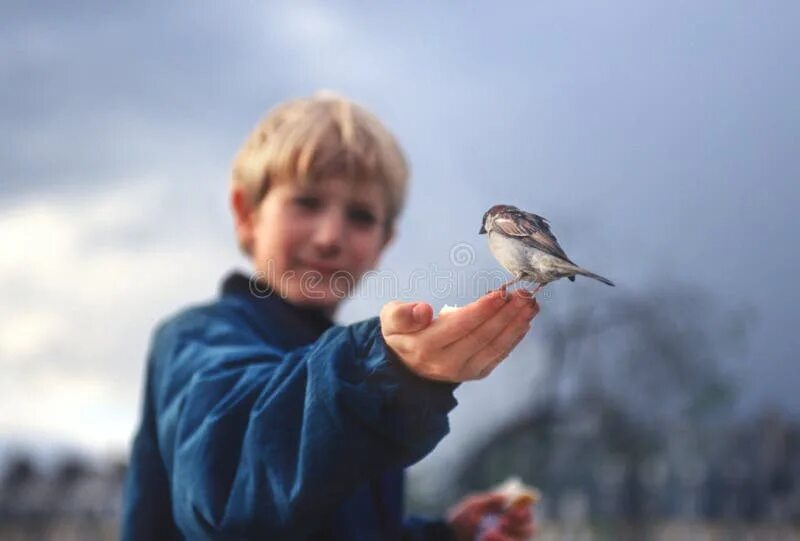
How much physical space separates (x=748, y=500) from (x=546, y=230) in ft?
23.6

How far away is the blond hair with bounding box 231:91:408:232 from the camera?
2.55ft

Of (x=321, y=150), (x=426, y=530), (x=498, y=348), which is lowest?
(x=426, y=530)

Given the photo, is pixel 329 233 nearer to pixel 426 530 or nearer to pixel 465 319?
pixel 465 319

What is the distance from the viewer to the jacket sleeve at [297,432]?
20.5 inches

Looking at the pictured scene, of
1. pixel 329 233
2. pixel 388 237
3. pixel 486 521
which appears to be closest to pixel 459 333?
pixel 329 233

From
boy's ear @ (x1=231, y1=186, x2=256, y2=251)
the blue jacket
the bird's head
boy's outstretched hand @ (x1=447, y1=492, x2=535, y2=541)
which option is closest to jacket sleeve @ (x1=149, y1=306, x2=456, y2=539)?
the blue jacket

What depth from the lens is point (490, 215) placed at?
0.44m

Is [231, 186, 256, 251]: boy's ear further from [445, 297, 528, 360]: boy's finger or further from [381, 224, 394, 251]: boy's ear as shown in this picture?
[445, 297, 528, 360]: boy's finger

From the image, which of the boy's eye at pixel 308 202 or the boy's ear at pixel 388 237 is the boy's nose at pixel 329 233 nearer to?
the boy's eye at pixel 308 202

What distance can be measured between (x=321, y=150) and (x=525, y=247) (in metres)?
0.39

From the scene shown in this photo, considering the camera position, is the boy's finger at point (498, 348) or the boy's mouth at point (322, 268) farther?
the boy's mouth at point (322, 268)

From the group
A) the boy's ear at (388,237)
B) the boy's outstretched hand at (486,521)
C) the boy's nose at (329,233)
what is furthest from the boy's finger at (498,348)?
the boy's outstretched hand at (486,521)

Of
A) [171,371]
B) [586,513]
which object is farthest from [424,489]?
[586,513]

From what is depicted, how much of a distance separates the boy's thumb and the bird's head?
5 cm
